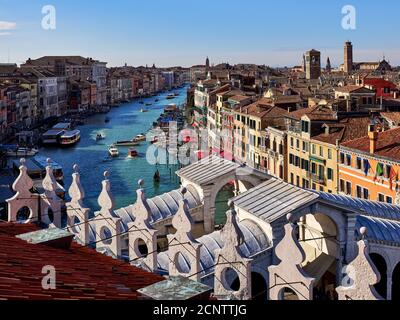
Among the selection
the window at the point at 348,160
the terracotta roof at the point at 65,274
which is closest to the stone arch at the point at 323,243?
the terracotta roof at the point at 65,274

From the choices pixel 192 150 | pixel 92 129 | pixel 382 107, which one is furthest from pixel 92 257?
pixel 92 129

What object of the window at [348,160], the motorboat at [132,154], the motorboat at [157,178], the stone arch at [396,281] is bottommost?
the motorboat at [157,178]

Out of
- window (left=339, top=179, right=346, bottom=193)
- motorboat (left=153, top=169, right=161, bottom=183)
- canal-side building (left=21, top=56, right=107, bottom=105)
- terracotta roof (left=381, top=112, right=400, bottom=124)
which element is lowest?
motorboat (left=153, top=169, right=161, bottom=183)

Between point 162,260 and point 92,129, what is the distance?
133ft

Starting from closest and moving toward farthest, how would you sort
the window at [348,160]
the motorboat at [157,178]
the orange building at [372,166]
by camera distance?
the orange building at [372,166] → the window at [348,160] → the motorboat at [157,178]

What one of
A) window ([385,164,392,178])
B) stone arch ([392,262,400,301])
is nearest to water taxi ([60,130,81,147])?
window ([385,164,392,178])

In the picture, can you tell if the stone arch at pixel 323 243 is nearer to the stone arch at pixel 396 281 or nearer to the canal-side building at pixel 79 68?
the stone arch at pixel 396 281

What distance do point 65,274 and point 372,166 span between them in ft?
40.9

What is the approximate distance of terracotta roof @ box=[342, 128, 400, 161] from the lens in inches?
Answer: 559

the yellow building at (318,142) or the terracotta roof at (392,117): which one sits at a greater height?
the terracotta roof at (392,117)

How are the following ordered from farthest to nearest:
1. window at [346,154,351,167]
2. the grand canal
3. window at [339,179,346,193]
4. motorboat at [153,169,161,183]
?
1. motorboat at [153,169,161,183]
2. the grand canal
3. window at [339,179,346,193]
4. window at [346,154,351,167]

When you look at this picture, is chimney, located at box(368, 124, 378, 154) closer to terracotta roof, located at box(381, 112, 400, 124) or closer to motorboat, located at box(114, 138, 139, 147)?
terracotta roof, located at box(381, 112, 400, 124)

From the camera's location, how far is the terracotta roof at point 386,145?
14.2m

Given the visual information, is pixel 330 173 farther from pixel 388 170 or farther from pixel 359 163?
pixel 388 170
